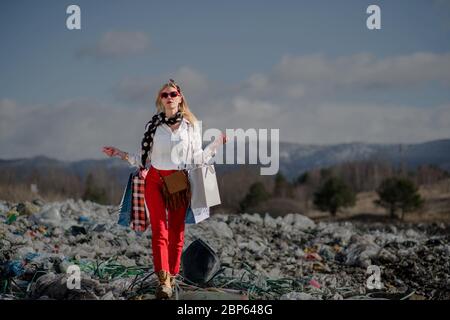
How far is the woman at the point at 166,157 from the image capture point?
4.97 meters

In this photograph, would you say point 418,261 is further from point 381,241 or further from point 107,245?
point 107,245

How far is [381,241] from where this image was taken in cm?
1278

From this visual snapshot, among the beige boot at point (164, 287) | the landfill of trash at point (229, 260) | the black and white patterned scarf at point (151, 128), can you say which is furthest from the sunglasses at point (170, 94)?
the landfill of trash at point (229, 260)

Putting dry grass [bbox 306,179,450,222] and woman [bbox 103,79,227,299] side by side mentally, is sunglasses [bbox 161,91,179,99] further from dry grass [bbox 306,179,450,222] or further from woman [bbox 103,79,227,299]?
dry grass [bbox 306,179,450,222]

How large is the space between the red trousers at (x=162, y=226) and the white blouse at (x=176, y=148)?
0.08 m

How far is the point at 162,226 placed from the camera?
4992 mm

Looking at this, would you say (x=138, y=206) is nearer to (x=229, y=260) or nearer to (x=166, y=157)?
(x=166, y=157)

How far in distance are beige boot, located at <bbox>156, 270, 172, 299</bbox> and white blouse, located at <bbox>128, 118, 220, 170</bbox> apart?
0.92m

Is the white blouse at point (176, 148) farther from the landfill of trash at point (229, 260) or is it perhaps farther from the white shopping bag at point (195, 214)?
the landfill of trash at point (229, 260)

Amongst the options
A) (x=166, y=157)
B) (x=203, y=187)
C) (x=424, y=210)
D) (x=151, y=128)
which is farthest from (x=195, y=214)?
(x=424, y=210)

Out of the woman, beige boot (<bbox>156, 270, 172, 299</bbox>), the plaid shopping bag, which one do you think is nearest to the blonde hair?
the woman

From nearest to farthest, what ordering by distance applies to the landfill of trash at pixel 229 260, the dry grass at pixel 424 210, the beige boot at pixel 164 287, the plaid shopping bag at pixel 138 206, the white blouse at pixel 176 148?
the beige boot at pixel 164 287, the white blouse at pixel 176 148, the plaid shopping bag at pixel 138 206, the landfill of trash at pixel 229 260, the dry grass at pixel 424 210
